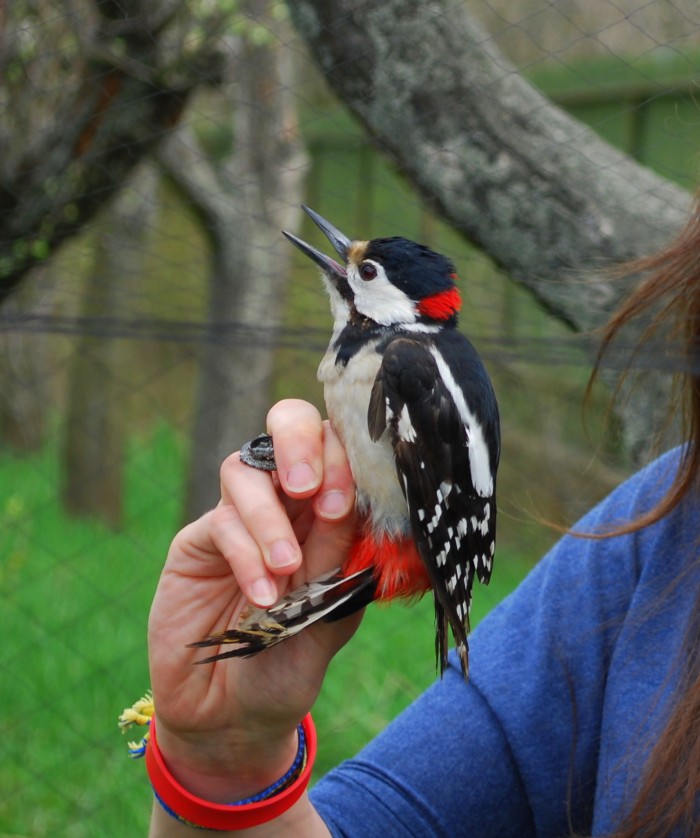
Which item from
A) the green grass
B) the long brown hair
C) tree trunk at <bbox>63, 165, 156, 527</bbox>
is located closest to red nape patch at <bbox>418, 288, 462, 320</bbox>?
the long brown hair

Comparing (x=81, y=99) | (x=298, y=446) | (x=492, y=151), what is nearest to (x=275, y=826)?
(x=298, y=446)

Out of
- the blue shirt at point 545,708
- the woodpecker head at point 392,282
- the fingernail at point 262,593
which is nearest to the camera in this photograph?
the fingernail at point 262,593

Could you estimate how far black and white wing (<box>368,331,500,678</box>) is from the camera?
155cm

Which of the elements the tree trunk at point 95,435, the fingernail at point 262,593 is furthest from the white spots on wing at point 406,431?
the tree trunk at point 95,435

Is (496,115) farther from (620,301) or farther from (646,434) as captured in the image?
(646,434)

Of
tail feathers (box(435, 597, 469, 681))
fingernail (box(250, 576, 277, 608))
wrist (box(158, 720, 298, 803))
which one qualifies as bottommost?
wrist (box(158, 720, 298, 803))

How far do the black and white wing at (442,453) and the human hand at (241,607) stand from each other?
0.11 meters

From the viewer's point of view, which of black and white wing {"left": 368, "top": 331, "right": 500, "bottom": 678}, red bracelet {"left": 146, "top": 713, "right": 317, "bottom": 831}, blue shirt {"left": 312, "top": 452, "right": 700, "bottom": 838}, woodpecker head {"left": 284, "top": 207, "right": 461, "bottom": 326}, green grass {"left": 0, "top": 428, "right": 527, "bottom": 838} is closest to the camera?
red bracelet {"left": 146, "top": 713, "right": 317, "bottom": 831}

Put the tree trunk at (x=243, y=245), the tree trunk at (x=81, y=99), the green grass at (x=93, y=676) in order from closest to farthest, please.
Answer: the tree trunk at (x=81, y=99), the green grass at (x=93, y=676), the tree trunk at (x=243, y=245)

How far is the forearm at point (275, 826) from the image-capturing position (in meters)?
1.47

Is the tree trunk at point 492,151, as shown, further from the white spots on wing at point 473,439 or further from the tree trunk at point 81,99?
the white spots on wing at point 473,439

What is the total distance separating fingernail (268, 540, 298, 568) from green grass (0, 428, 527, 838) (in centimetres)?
114

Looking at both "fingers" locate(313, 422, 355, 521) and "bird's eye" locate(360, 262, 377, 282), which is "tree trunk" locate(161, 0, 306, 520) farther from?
"fingers" locate(313, 422, 355, 521)

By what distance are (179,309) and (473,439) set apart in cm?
295
